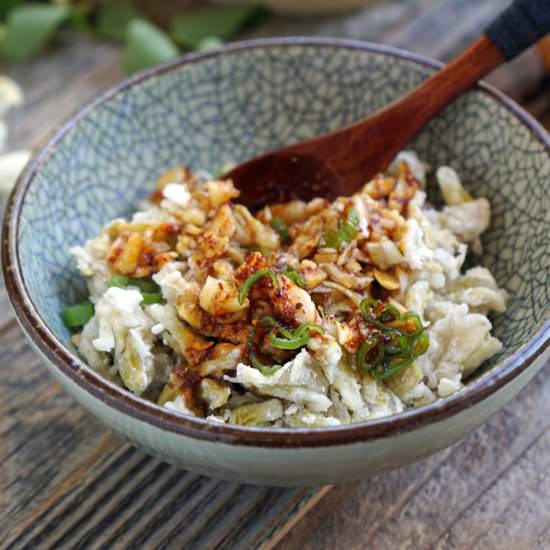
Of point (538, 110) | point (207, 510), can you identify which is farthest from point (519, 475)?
point (538, 110)

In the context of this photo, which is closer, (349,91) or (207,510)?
(207,510)

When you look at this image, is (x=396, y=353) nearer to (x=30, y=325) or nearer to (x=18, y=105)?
(x=30, y=325)

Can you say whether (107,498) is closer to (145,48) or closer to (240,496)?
(240,496)

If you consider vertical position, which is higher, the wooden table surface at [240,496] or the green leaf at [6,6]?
the green leaf at [6,6]

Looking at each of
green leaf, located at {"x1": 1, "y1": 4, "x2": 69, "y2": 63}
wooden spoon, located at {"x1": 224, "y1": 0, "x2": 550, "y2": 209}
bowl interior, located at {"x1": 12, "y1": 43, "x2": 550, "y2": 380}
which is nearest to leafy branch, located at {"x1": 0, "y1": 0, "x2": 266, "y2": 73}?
green leaf, located at {"x1": 1, "y1": 4, "x2": 69, "y2": 63}

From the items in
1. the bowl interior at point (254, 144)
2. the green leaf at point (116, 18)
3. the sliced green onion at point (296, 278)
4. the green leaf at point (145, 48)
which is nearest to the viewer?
the sliced green onion at point (296, 278)

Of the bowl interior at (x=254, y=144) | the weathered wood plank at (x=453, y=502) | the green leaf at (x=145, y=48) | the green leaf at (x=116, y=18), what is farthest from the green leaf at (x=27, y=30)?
the weathered wood plank at (x=453, y=502)

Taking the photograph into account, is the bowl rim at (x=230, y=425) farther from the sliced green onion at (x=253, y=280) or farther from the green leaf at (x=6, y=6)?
the green leaf at (x=6, y=6)
